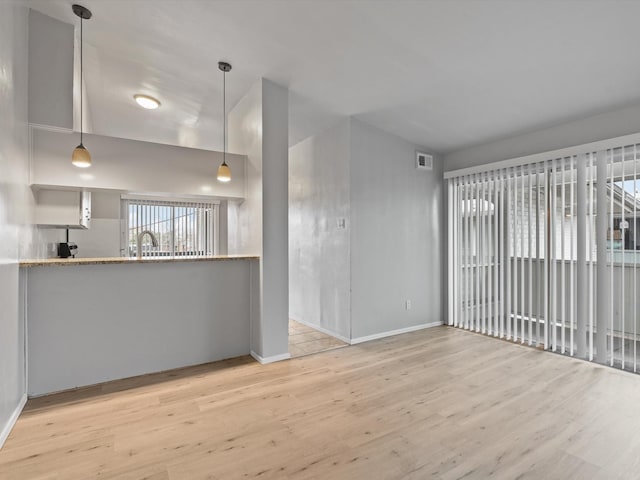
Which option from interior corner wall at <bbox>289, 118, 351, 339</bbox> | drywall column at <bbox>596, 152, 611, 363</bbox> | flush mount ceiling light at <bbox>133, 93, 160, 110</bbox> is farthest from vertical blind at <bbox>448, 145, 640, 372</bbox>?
flush mount ceiling light at <bbox>133, 93, 160, 110</bbox>

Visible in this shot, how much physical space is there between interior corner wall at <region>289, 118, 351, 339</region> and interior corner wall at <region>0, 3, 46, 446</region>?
10.2 ft

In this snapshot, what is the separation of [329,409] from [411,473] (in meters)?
0.81

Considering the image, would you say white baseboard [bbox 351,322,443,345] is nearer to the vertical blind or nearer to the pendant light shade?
the vertical blind

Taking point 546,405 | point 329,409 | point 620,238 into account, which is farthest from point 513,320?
point 329,409

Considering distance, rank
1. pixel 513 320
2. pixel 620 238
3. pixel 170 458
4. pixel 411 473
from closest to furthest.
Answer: pixel 411 473 < pixel 170 458 < pixel 620 238 < pixel 513 320

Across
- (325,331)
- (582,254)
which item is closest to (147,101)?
(325,331)

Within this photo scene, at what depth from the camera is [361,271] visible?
4.21m

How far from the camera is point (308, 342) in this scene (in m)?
4.15

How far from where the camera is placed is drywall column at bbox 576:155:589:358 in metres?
3.50

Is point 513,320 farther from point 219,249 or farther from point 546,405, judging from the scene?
point 219,249

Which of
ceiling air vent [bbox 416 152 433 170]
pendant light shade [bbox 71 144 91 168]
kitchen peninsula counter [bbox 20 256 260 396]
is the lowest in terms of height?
kitchen peninsula counter [bbox 20 256 260 396]

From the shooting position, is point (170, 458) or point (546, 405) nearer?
point (170, 458)

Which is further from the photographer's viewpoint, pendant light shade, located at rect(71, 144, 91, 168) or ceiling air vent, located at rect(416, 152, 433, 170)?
ceiling air vent, located at rect(416, 152, 433, 170)

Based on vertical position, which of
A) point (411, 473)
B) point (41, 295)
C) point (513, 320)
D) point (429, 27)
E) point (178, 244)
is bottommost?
point (411, 473)
